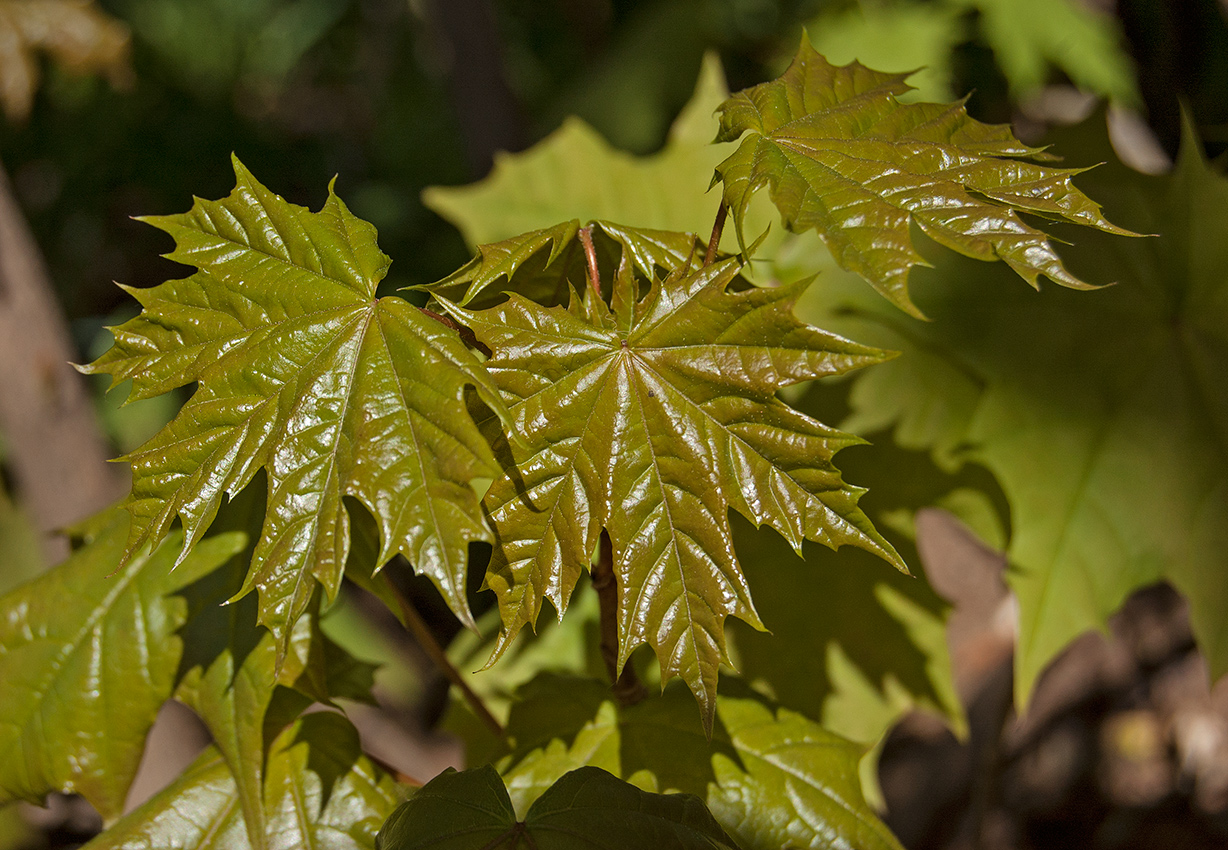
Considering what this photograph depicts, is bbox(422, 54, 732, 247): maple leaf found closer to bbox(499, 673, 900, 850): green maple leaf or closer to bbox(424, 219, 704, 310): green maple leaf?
bbox(424, 219, 704, 310): green maple leaf

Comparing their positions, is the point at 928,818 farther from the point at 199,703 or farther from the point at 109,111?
the point at 109,111

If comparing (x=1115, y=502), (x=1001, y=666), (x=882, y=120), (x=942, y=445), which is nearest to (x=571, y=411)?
(x=882, y=120)

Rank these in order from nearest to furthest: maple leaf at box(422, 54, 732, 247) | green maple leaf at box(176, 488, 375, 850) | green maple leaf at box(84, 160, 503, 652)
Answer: green maple leaf at box(84, 160, 503, 652) < green maple leaf at box(176, 488, 375, 850) < maple leaf at box(422, 54, 732, 247)

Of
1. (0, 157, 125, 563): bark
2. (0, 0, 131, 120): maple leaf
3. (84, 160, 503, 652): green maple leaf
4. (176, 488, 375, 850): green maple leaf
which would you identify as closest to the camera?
(84, 160, 503, 652): green maple leaf

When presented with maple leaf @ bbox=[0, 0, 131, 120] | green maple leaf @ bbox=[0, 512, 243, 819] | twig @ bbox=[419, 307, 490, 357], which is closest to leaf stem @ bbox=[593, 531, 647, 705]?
twig @ bbox=[419, 307, 490, 357]

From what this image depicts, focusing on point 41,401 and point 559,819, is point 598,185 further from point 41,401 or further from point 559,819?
point 41,401

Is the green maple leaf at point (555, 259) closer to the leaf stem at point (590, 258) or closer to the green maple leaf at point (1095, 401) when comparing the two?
the leaf stem at point (590, 258)

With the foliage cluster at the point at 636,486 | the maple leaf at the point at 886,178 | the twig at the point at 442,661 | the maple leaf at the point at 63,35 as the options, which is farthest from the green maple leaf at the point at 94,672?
the maple leaf at the point at 63,35

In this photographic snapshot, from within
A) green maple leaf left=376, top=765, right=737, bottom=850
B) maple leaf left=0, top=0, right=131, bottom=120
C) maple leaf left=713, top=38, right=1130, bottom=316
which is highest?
maple leaf left=0, top=0, right=131, bottom=120
